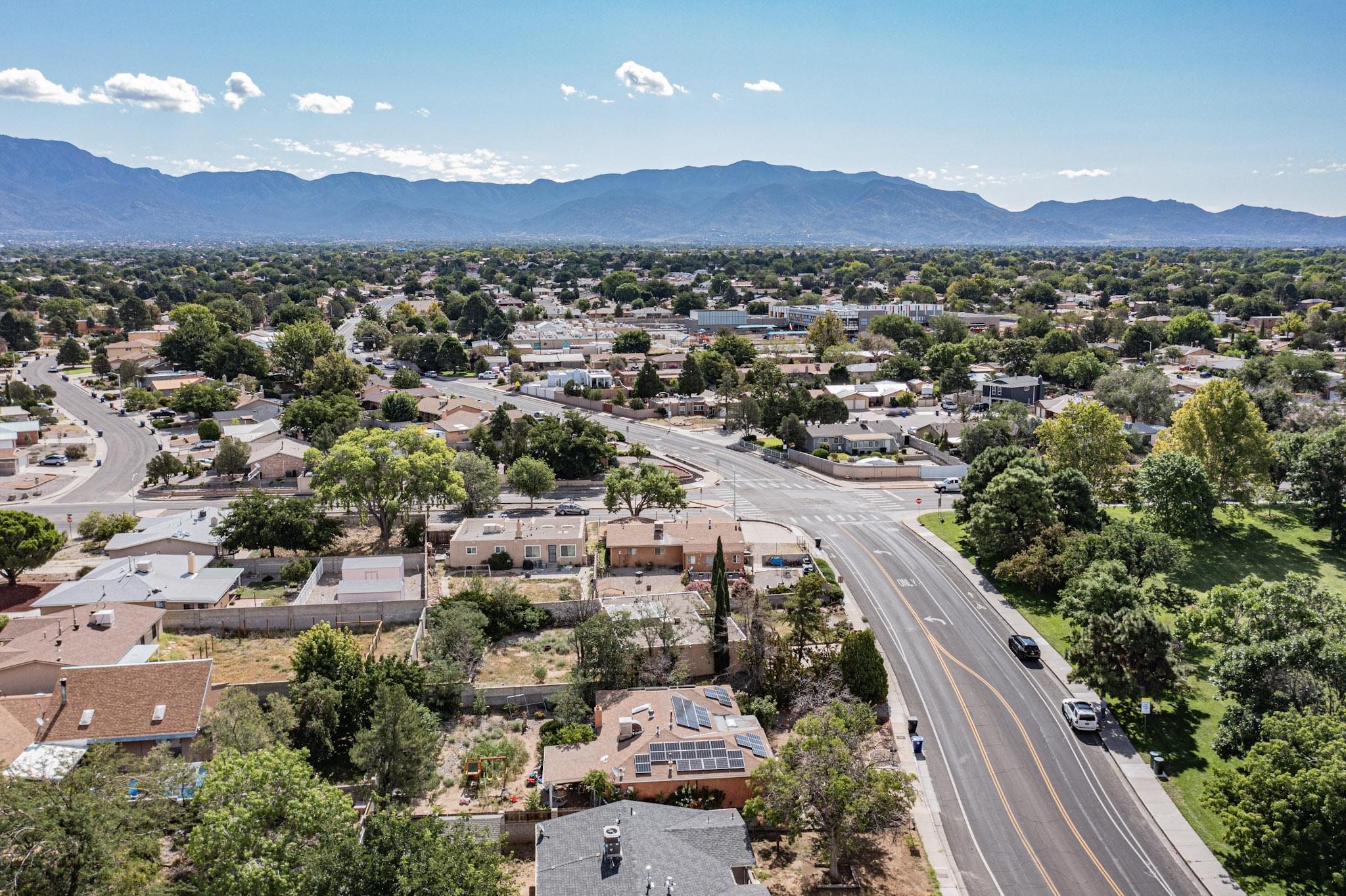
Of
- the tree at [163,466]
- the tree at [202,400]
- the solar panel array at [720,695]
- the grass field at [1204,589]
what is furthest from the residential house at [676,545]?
the tree at [202,400]

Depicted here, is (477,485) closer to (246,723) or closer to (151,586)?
(151,586)

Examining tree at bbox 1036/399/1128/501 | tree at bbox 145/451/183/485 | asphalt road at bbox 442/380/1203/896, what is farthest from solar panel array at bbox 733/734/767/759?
tree at bbox 145/451/183/485

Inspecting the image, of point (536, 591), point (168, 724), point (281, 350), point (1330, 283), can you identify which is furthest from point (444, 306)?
point (1330, 283)

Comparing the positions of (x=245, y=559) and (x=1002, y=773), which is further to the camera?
(x=245, y=559)

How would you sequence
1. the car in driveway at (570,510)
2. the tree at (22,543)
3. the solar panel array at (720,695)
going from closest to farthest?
1. the solar panel array at (720,695)
2. the tree at (22,543)
3. the car in driveway at (570,510)

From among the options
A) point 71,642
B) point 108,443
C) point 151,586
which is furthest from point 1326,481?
point 108,443

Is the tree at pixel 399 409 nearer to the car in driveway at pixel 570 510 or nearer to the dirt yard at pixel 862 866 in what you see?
the car in driveway at pixel 570 510

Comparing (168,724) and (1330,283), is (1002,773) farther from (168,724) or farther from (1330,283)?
(1330,283)
